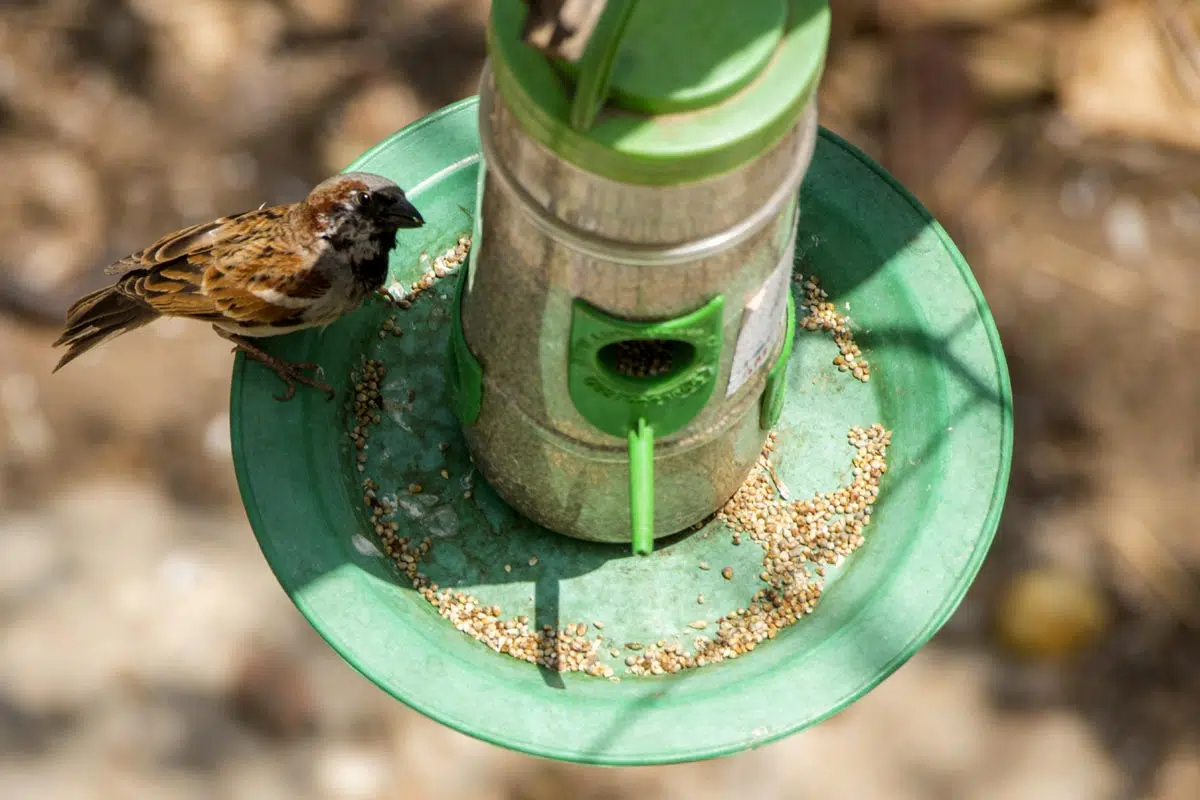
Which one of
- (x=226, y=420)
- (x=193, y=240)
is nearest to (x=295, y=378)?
(x=193, y=240)

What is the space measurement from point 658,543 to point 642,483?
0.61 meters

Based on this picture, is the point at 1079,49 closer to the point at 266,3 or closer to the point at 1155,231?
the point at 1155,231

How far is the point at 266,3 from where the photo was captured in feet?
19.8

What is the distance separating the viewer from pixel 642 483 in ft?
7.77

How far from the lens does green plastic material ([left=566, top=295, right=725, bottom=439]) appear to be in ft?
7.20

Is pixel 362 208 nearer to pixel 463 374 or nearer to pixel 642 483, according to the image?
pixel 463 374

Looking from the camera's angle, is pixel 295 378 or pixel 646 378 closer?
pixel 646 378

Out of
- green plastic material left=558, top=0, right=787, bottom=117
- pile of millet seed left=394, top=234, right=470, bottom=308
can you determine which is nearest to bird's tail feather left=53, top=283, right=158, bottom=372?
pile of millet seed left=394, top=234, right=470, bottom=308

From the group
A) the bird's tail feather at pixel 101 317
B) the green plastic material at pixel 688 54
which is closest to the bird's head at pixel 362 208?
the bird's tail feather at pixel 101 317

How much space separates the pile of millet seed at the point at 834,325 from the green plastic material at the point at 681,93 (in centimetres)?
120

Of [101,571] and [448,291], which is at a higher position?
[448,291]

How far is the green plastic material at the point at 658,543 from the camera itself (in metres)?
2.54

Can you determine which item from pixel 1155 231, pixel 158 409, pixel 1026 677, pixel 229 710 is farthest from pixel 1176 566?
pixel 158 409

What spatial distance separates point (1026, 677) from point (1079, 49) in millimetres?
2836
